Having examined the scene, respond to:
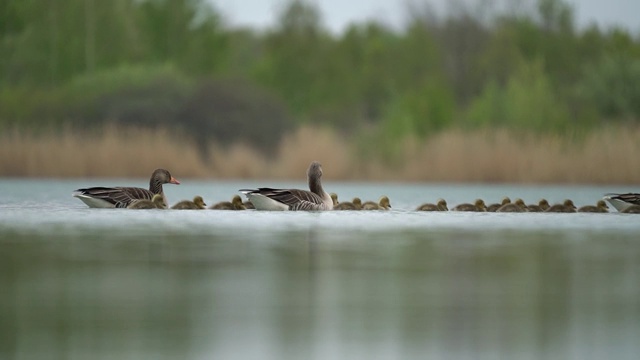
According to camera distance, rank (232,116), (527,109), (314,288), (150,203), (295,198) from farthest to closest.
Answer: (232,116) → (527,109) → (150,203) → (295,198) → (314,288)

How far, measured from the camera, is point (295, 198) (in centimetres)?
1695

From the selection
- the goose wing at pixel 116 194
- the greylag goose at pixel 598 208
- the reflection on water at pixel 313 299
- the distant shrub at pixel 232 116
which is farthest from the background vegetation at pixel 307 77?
the reflection on water at pixel 313 299

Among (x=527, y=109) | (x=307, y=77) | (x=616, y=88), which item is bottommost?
(x=527, y=109)

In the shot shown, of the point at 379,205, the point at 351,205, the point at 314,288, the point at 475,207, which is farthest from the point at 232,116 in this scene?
the point at 314,288

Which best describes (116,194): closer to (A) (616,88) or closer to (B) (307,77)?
(A) (616,88)

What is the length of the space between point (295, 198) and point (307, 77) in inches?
1484

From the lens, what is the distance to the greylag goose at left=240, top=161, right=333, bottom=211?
16812mm

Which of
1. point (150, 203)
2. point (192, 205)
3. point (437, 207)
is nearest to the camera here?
point (150, 203)

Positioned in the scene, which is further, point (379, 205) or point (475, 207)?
point (475, 207)

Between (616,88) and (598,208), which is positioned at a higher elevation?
(616,88)

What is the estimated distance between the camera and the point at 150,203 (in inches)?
687

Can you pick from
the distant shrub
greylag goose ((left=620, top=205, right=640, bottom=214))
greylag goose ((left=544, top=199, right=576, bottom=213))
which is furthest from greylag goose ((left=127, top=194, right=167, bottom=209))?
the distant shrub

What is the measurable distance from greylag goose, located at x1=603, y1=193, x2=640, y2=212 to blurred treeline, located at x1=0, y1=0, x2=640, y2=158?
15485 millimetres

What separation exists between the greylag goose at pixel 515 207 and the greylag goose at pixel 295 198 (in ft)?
7.60
